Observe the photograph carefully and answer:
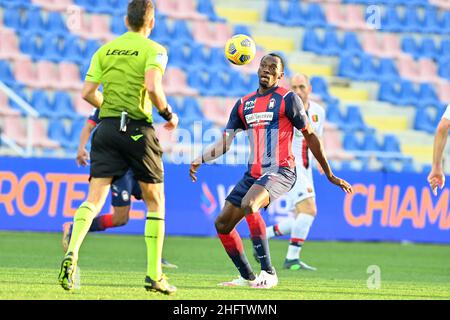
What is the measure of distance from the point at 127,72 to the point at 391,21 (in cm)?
1762

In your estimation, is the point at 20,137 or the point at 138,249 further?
the point at 20,137

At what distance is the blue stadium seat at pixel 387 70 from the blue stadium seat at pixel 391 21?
92 cm

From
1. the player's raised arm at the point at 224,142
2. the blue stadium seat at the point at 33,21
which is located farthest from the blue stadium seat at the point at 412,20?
the player's raised arm at the point at 224,142

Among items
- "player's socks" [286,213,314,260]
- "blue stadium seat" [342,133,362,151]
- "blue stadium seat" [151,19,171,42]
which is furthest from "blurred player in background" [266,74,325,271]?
"blue stadium seat" [151,19,171,42]

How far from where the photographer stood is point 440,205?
17328 millimetres

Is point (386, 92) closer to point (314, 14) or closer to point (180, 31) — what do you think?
point (314, 14)

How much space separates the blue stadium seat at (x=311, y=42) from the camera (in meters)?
23.5

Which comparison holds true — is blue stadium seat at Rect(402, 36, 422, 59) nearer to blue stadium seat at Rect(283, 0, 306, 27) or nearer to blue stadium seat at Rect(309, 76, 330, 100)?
blue stadium seat at Rect(283, 0, 306, 27)

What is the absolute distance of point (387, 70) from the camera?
23.8 meters

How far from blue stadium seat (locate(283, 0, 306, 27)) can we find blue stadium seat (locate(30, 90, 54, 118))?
6.57m
